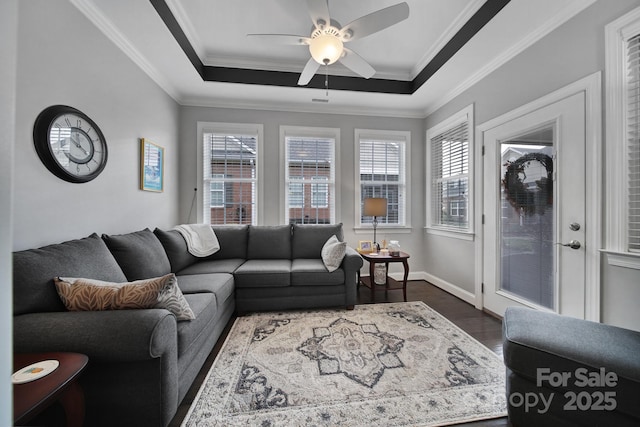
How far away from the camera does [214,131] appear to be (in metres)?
3.53

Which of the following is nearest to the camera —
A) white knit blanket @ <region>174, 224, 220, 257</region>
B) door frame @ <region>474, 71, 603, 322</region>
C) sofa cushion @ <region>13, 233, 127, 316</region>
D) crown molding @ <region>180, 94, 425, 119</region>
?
sofa cushion @ <region>13, 233, 127, 316</region>

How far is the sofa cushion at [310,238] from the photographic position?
319 centimetres

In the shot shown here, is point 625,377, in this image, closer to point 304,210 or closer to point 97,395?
point 97,395

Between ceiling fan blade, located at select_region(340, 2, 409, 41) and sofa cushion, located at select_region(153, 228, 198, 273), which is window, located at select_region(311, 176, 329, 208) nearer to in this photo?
sofa cushion, located at select_region(153, 228, 198, 273)

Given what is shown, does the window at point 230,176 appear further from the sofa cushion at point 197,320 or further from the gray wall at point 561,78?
the gray wall at point 561,78

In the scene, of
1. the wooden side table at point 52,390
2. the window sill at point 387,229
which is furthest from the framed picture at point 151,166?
the window sill at point 387,229

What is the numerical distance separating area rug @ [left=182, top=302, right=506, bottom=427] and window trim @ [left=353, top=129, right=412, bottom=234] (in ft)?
5.43

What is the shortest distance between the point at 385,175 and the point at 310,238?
167 centimetres

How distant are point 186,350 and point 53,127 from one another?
1697 mm

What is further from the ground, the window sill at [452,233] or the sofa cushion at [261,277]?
the window sill at [452,233]

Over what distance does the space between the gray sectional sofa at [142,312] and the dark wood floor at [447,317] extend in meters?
0.08

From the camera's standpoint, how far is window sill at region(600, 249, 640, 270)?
1.49m

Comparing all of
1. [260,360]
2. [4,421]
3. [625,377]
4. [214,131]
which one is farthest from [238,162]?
[625,377]

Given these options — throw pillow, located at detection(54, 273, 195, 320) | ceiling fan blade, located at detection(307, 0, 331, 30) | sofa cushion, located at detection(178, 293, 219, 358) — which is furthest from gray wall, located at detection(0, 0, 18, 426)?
ceiling fan blade, located at detection(307, 0, 331, 30)
